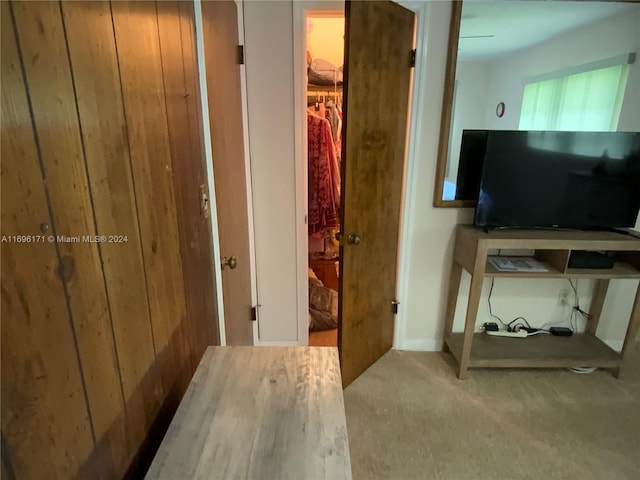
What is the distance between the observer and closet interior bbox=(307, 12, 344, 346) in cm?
281

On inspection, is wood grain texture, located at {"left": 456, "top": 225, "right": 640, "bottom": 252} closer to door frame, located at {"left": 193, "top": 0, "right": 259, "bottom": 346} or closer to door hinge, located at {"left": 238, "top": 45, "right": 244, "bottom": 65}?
door frame, located at {"left": 193, "top": 0, "right": 259, "bottom": 346}

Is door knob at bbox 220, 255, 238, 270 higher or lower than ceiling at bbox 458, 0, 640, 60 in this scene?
lower

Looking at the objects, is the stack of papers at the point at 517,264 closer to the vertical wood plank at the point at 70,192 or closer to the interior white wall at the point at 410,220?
the interior white wall at the point at 410,220

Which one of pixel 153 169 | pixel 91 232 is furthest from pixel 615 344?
pixel 91 232

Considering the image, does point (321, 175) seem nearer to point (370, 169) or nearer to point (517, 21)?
point (370, 169)

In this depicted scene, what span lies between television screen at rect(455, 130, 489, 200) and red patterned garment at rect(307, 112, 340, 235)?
102cm

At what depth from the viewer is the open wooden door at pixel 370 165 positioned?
1789 millimetres

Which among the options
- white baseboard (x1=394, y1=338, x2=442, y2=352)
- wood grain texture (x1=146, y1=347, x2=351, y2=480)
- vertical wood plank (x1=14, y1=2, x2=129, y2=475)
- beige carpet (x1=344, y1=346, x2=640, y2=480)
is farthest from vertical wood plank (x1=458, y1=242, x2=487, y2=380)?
vertical wood plank (x1=14, y1=2, x2=129, y2=475)

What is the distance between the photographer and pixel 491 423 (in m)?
1.96

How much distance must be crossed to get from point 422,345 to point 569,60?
1.97 metres

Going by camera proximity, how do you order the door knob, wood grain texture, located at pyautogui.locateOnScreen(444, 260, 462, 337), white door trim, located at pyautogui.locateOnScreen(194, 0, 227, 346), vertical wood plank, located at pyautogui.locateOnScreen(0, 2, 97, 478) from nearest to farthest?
vertical wood plank, located at pyautogui.locateOnScreen(0, 2, 97, 478) < white door trim, located at pyautogui.locateOnScreen(194, 0, 227, 346) < the door knob < wood grain texture, located at pyautogui.locateOnScreen(444, 260, 462, 337)

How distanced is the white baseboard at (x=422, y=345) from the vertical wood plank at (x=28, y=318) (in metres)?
2.24

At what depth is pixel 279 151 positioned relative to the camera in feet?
7.17

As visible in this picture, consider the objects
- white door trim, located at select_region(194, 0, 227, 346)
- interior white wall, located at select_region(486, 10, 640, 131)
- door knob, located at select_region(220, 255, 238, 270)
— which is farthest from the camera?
interior white wall, located at select_region(486, 10, 640, 131)
